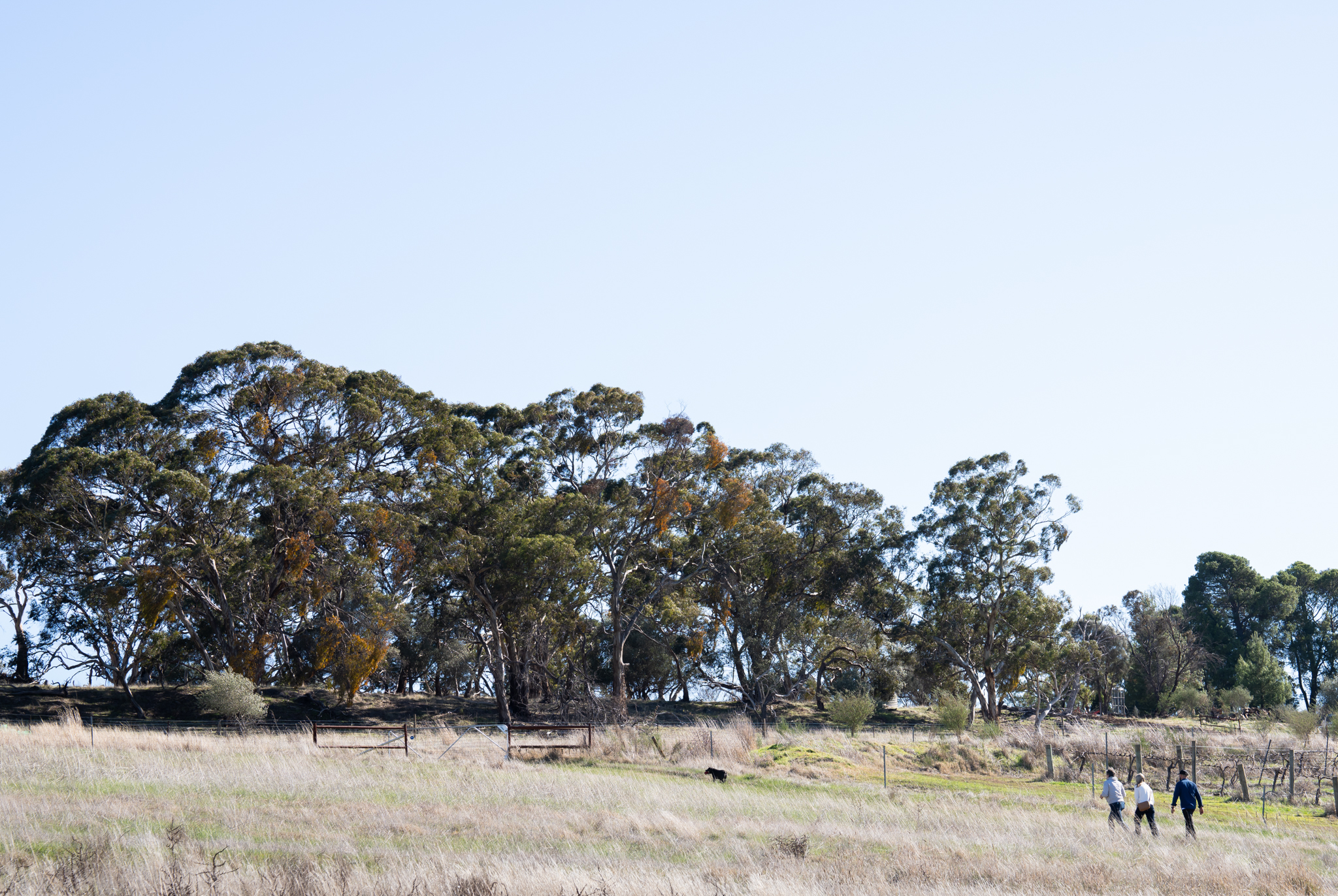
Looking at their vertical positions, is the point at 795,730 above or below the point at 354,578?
below

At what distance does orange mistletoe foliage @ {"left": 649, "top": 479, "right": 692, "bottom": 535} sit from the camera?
50469mm

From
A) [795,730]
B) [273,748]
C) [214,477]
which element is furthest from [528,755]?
[214,477]

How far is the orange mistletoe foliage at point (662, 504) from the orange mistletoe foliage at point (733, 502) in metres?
3.00

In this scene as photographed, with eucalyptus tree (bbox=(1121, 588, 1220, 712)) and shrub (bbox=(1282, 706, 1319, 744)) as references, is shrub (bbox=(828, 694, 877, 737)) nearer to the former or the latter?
shrub (bbox=(1282, 706, 1319, 744))

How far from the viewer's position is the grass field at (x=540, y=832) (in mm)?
10734

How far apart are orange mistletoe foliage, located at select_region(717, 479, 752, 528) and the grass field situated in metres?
26.4

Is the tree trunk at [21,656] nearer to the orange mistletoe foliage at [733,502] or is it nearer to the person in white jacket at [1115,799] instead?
the orange mistletoe foliage at [733,502]

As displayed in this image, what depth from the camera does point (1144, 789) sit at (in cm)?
1878

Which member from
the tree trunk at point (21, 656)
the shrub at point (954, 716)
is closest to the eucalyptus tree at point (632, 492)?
the shrub at point (954, 716)

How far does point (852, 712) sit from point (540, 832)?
27238mm

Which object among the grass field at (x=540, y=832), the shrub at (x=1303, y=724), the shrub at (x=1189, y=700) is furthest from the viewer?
the shrub at (x=1189, y=700)

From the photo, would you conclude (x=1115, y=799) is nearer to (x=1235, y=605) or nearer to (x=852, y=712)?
(x=852, y=712)

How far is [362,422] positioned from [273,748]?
22918 millimetres

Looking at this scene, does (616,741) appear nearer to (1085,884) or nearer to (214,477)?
(1085,884)
